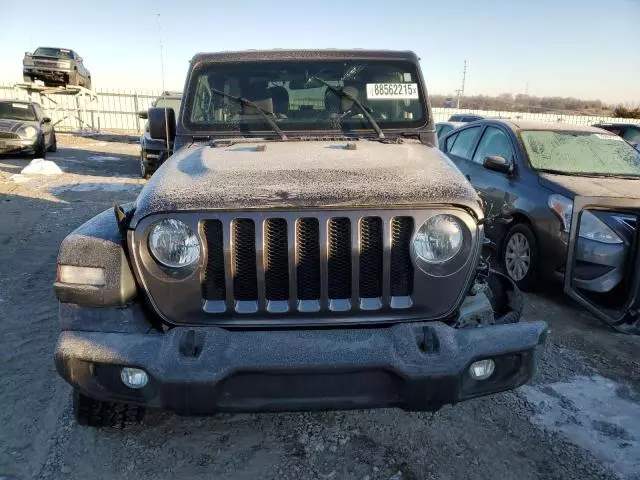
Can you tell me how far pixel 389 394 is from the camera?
2.20 m

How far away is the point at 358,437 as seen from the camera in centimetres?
282

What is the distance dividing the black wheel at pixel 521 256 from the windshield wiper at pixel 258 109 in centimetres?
291

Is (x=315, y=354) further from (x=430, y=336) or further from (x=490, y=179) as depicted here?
(x=490, y=179)

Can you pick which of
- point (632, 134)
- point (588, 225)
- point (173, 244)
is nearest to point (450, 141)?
point (588, 225)

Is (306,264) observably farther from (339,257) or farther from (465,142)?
(465,142)

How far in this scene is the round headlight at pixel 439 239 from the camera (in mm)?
2381

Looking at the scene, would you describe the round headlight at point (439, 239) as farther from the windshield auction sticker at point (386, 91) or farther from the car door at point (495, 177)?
the car door at point (495, 177)

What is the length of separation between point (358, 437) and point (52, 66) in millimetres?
23174

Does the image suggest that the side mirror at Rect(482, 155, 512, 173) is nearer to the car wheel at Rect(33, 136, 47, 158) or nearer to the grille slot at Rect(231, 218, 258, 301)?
the grille slot at Rect(231, 218, 258, 301)

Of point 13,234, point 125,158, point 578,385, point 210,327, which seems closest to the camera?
point 210,327

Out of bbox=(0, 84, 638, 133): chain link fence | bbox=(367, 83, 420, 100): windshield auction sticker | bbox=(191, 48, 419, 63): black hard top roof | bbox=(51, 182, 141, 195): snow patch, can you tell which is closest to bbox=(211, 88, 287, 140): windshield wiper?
bbox=(191, 48, 419, 63): black hard top roof

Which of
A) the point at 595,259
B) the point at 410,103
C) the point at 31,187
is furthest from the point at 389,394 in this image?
the point at 31,187

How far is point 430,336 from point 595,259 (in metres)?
2.68

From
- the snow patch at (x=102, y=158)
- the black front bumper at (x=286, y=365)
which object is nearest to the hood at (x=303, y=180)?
the black front bumper at (x=286, y=365)
